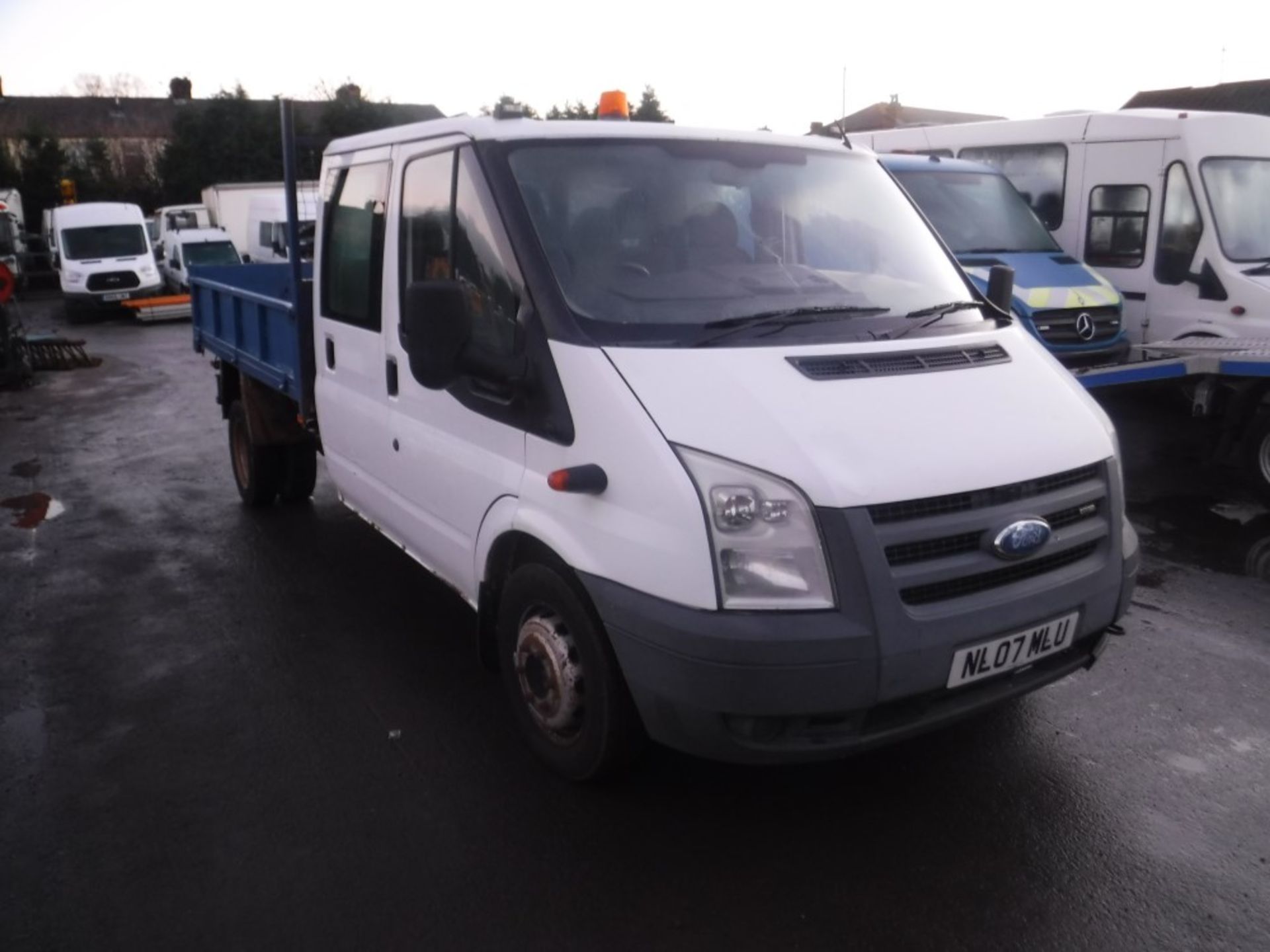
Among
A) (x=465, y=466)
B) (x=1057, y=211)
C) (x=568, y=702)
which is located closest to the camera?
(x=568, y=702)

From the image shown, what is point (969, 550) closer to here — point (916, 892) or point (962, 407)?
point (962, 407)

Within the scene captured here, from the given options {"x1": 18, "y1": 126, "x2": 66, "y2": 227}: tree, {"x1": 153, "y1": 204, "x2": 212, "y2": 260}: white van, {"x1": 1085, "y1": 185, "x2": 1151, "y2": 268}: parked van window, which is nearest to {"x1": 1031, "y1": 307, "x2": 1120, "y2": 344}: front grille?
{"x1": 1085, "y1": 185, "x2": 1151, "y2": 268}: parked van window

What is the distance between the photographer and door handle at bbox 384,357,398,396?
455cm

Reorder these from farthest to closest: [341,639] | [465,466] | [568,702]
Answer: [341,639], [465,466], [568,702]

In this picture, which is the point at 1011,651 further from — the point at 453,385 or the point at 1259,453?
the point at 1259,453

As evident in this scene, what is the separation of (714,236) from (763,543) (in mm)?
1403

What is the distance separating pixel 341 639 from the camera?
5.23m

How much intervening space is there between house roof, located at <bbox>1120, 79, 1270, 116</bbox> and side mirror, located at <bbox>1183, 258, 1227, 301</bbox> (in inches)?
661

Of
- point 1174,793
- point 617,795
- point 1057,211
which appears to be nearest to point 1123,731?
point 1174,793

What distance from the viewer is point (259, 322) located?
21.1ft

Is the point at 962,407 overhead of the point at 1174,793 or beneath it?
overhead

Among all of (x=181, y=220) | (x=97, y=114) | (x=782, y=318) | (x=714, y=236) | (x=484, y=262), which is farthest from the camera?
(x=97, y=114)

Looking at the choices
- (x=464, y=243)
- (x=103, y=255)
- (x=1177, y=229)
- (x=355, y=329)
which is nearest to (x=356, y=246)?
(x=355, y=329)

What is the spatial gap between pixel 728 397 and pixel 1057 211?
27.2 feet
